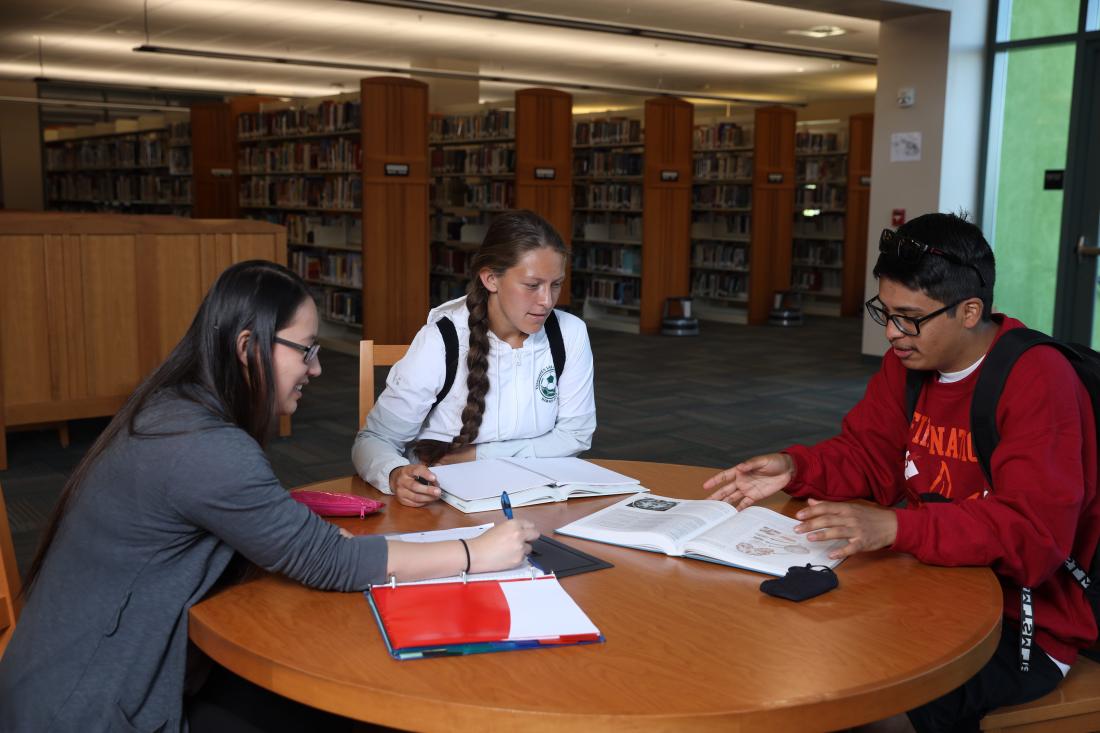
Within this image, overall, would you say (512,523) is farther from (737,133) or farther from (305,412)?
(737,133)

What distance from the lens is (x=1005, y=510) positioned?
1.50 m

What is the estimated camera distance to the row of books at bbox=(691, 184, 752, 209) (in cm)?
1109

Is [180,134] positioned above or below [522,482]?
above

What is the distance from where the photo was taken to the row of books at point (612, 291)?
1030cm

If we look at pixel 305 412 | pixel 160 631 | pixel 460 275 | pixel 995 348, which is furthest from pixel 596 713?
pixel 460 275

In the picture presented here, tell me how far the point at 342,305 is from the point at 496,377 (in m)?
7.01

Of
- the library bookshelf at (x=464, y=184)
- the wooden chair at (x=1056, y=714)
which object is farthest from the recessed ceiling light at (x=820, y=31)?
the wooden chair at (x=1056, y=714)

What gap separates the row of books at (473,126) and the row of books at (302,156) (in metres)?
1.25

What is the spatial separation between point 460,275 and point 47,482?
19.2 feet

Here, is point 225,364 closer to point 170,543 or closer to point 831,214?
point 170,543

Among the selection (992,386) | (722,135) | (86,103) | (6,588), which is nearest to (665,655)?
(992,386)

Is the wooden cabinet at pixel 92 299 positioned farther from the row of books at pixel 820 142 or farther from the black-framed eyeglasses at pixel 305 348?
the row of books at pixel 820 142

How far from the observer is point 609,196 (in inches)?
414

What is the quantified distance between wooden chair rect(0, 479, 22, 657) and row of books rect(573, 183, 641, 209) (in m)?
9.00
